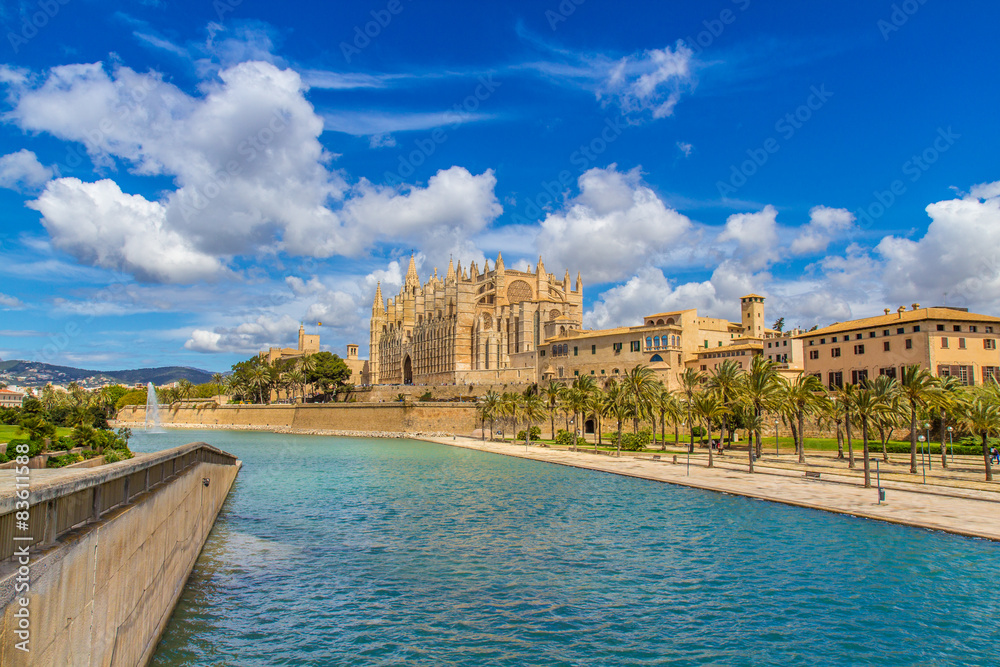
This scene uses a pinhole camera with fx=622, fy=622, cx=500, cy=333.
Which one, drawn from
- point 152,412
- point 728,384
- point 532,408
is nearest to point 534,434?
point 532,408

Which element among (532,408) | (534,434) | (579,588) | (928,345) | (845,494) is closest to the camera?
(579,588)

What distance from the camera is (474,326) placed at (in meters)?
114

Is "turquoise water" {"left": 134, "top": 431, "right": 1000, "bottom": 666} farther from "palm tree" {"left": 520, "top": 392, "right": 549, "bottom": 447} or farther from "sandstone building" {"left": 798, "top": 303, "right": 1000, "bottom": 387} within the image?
"palm tree" {"left": 520, "top": 392, "right": 549, "bottom": 447}

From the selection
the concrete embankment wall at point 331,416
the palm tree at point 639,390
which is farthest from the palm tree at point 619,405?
the concrete embankment wall at point 331,416

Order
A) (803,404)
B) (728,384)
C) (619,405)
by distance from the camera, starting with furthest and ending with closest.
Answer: (619,405) < (728,384) < (803,404)

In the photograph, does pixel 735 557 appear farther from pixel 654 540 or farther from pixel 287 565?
pixel 287 565

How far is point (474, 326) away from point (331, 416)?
107ft

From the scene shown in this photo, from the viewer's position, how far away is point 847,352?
56.6 meters

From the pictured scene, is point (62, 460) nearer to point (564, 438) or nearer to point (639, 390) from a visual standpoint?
point (639, 390)

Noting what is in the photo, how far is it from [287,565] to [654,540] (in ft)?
40.1

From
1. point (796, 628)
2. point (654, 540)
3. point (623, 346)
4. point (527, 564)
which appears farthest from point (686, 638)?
point (623, 346)

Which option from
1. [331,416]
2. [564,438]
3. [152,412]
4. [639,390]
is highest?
[639,390]

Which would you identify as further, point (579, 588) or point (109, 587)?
point (579, 588)

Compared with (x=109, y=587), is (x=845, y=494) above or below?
below
